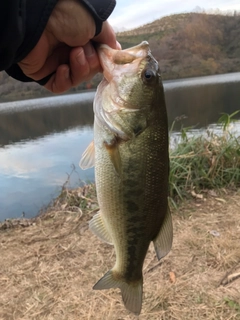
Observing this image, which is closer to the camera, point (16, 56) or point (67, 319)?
point (16, 56)

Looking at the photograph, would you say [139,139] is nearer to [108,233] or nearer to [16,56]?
[108,233]

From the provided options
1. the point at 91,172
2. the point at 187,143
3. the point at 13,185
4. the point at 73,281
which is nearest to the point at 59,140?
the point at 13,185

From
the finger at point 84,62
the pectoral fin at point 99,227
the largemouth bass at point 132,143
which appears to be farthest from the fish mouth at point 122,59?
the pectoral fin at point 99,227

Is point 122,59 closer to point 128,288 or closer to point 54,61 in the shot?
point 54,61

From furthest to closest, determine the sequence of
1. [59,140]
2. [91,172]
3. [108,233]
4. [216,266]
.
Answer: [59,140] < [91,172] < [216,266] < [108,233]

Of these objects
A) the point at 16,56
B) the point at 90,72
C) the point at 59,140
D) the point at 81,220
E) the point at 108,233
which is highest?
the point at 16,56

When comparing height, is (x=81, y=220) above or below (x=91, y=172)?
above

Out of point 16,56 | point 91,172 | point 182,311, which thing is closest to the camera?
point 16,56
